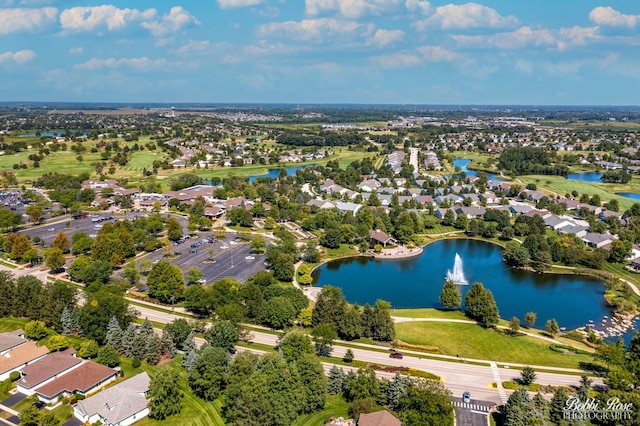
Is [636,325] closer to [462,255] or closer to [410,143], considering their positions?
[462,255]

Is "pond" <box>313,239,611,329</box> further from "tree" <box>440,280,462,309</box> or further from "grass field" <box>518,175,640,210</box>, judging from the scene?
"grass field" <box>518,175,640,210</box>

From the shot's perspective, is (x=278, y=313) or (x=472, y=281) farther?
(x=472, y=281)

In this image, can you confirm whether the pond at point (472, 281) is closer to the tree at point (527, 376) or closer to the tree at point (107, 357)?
the tree at point (527, 376)

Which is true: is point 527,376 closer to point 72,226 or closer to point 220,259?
point 220,259

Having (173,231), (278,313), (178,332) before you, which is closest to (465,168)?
(173,231)

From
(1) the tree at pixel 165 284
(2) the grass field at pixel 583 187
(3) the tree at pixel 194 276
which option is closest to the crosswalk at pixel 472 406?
(1) the tree at pixel 165 284

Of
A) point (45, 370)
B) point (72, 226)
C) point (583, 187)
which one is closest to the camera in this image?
point (45, 370)

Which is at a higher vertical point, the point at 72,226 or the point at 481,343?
the point at 72,226
